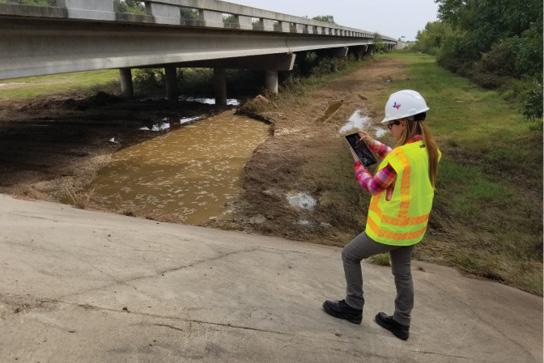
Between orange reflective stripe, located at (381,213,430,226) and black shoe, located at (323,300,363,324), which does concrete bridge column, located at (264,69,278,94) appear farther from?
orange reflective stripe, located at (381,213,430,226)

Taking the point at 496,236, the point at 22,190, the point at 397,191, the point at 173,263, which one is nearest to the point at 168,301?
the point at 173,263

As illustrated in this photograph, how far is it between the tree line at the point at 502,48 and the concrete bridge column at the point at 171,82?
14474 millimetres

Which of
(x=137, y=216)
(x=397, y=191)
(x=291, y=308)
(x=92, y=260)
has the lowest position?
(x=137, y=216)

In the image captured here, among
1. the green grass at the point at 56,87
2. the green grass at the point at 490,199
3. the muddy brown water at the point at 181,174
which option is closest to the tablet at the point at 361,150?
the green grass at the point at 490,199

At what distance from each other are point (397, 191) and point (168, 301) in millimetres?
1823

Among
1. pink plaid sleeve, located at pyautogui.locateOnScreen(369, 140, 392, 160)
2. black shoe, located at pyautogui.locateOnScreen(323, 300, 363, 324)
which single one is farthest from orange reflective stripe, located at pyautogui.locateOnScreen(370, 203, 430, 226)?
black shoe, located at pyautogui.locateOnScreen(323, 300, 363, 324)

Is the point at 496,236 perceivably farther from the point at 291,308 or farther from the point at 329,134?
the point at 329,134

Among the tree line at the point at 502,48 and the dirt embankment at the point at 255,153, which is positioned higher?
the tree line at the point at 502,48

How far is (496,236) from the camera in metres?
5.62

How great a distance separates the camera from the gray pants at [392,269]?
291 cm

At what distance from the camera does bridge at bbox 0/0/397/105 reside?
7215 millimetres

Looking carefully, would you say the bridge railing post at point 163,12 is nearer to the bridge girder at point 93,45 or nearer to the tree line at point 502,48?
the bridge girder at point 93,45

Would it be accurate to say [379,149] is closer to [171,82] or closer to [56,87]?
[171,82]

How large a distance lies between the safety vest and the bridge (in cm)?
697
